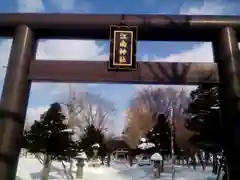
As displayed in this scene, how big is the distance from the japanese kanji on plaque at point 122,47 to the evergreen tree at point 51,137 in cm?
734

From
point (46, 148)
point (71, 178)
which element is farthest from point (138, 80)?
point (71, 178)

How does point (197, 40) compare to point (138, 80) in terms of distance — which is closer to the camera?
point (138, 80)

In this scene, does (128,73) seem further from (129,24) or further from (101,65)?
(129,24)

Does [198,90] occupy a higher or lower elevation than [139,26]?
higher

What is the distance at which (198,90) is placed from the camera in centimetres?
1172

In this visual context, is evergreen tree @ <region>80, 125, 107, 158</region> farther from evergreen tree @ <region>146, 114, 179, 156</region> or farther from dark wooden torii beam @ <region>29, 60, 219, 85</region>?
dark wooden torii beam @ <region>29, 60, 219, 85</region>

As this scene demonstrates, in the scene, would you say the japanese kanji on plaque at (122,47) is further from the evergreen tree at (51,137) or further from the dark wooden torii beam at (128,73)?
the evergreen tree at (51,137)

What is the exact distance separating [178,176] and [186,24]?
10753mm

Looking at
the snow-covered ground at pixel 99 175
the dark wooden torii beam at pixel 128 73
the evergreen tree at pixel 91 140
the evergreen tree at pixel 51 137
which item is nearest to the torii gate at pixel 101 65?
the dark wooden torii beam at pixel 128 73

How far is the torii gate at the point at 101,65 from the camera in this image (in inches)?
164

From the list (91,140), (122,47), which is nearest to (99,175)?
(91,140)

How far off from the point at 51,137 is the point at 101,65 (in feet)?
23.7

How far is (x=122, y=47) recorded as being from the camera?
15.3ft

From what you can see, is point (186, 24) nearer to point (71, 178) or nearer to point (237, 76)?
point (237, 76)
